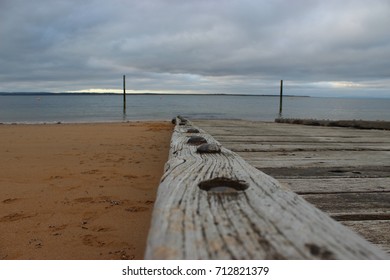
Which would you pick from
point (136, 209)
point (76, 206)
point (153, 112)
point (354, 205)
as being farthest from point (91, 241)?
point (153, 112)

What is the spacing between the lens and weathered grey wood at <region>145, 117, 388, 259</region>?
68 cm

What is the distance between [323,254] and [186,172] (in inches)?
29.7

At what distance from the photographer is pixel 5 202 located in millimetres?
3846

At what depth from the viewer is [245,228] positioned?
78 cm

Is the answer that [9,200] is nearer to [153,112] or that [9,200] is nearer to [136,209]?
[136,209]

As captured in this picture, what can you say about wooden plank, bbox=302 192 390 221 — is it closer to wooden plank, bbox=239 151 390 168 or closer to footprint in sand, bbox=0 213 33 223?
wooden plank, bbox=239 151 390 168

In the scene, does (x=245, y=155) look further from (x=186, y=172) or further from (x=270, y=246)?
(x=270, y=246)

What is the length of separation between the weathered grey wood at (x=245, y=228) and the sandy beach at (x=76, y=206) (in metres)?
1.77

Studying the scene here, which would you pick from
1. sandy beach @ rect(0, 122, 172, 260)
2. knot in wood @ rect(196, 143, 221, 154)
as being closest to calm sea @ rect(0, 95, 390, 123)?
sandy beach @ rect(0, 122, 172, 260)

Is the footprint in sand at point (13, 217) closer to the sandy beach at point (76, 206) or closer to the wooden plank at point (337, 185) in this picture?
the sandy beach at point (76, 206)

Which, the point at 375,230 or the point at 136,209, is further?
the point at 136,209

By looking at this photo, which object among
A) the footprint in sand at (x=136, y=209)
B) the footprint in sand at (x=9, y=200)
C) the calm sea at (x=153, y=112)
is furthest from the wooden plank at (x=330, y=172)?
the calm sea at (x=153, y=112)

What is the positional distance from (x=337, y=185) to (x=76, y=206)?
9.05 feet

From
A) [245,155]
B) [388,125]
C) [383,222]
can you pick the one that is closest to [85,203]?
[245,155]
